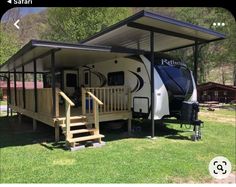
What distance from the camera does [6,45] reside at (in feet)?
82.2

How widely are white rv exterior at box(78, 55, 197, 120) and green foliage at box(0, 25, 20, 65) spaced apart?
15849 mm

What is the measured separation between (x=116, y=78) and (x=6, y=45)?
57.8ft

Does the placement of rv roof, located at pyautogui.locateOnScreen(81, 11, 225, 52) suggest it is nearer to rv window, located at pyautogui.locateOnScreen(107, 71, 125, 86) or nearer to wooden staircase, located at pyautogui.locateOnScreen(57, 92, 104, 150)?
rv window, located at pyautogui.locateOnScreen(107, 71, 125, 86)

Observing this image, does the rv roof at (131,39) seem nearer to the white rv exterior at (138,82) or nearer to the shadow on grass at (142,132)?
the white rv exterior at (138,82)

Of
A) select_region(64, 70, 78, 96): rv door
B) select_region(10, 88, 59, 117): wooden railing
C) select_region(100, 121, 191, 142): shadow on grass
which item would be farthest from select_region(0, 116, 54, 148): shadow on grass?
select_region(64, 70, 78, 96): rv door

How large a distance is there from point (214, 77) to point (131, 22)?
34.4 meters

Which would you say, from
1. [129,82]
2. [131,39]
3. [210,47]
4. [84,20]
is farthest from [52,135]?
[210,47]

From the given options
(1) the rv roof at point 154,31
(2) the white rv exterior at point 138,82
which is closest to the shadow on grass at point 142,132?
(2) the white rv exterior at point 138,82

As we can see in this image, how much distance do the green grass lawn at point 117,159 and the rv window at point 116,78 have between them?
2.03 m

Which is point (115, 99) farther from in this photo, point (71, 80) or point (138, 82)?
point (71, 80)

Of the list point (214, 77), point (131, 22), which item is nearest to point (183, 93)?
point (131, 22)

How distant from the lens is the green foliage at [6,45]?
80.0ft

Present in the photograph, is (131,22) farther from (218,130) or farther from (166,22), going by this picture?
(218,130)

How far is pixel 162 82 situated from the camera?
8992 mm
